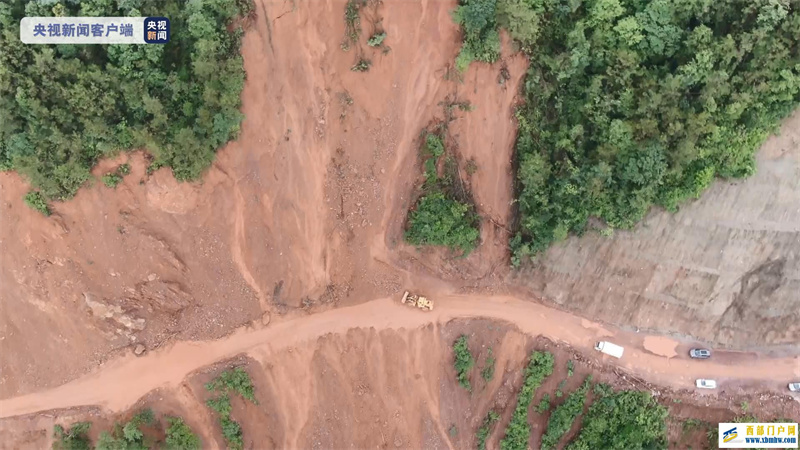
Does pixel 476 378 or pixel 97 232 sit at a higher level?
pixel 97 232

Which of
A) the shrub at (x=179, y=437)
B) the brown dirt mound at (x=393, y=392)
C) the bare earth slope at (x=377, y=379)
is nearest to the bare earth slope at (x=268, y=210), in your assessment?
the bare earth slope at (x=377, y=379)

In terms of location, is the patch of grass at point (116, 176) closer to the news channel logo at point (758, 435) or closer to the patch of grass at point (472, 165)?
the patch of grass at point (472, 165)

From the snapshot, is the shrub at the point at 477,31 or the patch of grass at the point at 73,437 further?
the patch of grass at the point at 73,437

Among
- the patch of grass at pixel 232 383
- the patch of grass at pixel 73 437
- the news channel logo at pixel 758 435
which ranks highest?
the patch of grass at pixel 232 383

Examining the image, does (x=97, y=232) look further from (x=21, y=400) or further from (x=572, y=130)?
(x=572, y=130)

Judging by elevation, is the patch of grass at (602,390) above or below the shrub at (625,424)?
above

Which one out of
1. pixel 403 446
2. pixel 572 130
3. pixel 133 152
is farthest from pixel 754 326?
pixel 133 152
